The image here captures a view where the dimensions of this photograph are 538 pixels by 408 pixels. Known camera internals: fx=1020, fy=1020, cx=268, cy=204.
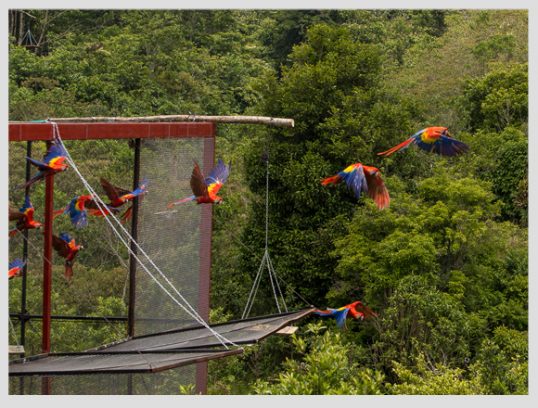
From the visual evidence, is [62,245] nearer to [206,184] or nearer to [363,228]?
[206,184]

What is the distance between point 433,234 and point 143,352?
6044mm

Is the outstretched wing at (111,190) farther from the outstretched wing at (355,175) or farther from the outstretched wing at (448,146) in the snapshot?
the outstretched wing at (448,146)

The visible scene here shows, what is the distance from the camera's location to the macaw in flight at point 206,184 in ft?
18.5

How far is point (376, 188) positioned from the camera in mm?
6051

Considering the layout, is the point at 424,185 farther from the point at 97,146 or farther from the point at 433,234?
the point at 97,146

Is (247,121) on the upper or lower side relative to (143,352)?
upper

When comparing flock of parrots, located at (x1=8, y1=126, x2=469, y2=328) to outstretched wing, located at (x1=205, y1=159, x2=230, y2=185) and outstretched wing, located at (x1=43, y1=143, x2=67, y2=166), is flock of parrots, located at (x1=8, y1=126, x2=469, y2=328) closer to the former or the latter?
outstretched wing, located at (x1=205, y1=159, x2=230, y2=185)

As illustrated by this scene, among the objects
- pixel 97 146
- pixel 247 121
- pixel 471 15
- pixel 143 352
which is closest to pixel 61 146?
pixel 143 352

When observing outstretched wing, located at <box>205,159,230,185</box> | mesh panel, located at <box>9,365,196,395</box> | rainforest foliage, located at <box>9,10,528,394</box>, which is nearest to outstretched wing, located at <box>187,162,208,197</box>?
outstretched wing, located at <box>205,159,230,185</box>

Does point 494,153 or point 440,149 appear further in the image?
point 494,153

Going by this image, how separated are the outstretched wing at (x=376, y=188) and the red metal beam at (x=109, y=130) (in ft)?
3.38

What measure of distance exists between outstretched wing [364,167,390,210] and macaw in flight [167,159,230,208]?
87cm

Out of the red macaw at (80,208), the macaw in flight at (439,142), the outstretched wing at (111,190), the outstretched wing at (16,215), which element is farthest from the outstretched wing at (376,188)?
the outstretched wing at (16,215)

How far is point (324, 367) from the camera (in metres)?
4.36
